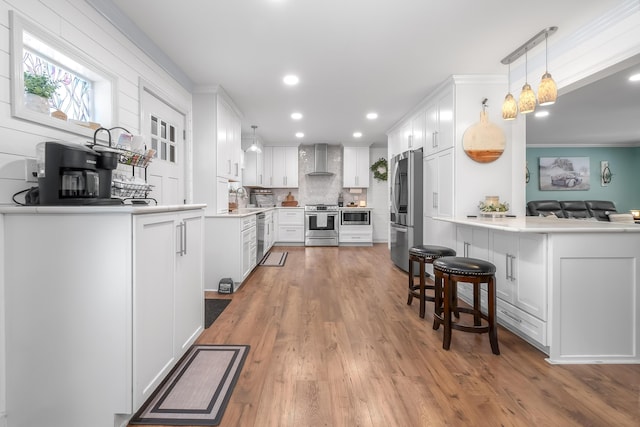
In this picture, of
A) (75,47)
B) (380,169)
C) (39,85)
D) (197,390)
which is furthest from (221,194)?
(380,169)

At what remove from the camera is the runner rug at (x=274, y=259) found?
5316 millimetres

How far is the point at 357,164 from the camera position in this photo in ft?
25.5

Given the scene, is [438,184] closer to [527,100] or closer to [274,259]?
[527,100]

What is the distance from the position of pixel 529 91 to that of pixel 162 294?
3.02 m

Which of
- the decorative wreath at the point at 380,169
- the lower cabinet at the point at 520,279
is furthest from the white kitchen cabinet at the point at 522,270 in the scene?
the decorative wreath at the point at 380,169

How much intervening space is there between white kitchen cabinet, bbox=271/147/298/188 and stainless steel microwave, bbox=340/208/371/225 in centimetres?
144

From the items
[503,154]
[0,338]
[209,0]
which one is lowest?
[0,338]

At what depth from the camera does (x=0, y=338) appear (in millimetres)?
1389

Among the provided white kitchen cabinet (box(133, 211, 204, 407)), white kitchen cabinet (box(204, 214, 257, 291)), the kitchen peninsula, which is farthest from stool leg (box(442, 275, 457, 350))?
white kitchen cabinet (box(204, 214, 257, 291))

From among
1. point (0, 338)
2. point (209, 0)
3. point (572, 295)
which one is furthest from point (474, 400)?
point (209, 0)

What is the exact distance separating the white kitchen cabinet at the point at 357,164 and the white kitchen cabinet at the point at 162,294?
582 centimetres

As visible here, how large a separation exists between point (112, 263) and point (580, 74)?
145 inches

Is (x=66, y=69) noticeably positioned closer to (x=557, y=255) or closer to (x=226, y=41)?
(x=226, y=41)

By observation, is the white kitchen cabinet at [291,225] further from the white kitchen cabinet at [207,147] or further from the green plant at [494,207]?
the green plant at [494,207]
